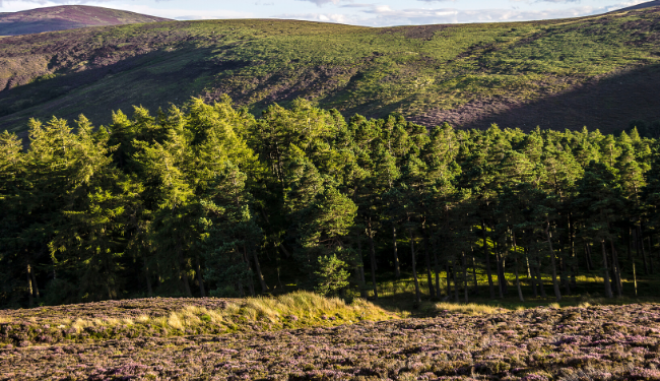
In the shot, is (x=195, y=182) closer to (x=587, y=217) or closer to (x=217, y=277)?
(x=217, y=277)

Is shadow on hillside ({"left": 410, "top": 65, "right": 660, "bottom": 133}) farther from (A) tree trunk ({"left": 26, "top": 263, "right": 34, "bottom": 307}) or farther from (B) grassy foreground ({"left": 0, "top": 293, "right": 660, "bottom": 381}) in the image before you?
(B) grassy foreground ({"left": 0, "top": 293, "right": 660, "bottom": 381})

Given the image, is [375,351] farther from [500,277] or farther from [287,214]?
[500,277]

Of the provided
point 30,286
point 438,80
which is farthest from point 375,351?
point 438,80

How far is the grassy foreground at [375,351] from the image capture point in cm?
941

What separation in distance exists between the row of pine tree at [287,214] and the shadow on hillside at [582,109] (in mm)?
73665

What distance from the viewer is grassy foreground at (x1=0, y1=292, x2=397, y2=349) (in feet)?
48.9

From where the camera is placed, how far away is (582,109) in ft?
390

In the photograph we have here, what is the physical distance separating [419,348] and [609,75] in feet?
539

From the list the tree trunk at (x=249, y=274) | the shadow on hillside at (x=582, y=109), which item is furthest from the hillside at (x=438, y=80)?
the tree trunk at (x=249, y=274)

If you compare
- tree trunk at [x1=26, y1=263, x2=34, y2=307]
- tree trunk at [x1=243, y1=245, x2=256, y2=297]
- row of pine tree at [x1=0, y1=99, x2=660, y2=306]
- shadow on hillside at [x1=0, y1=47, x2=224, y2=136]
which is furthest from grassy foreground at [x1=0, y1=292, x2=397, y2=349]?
shadow on hillside at [x1=0, y1=47, x2=224, y2=136]

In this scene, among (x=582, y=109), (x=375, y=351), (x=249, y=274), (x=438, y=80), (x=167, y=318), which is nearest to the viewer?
(x=375, y=351)

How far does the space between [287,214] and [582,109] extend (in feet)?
407

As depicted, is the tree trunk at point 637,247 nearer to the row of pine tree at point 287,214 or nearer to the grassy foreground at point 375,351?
the row of pine tree at point 287,214

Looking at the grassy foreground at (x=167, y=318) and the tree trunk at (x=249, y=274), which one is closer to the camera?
the grassy foreground at (x=167, y=318)
